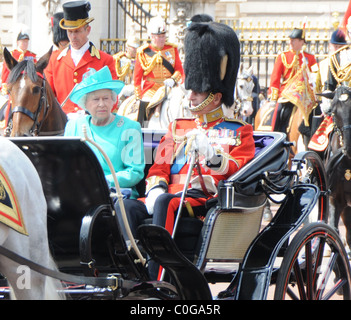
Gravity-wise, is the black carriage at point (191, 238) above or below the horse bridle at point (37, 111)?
below

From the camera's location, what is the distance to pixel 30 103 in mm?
5898

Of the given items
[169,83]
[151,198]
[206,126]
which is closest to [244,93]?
[169,83]

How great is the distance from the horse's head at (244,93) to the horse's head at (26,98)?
701cm

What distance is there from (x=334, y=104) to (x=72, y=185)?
313 centimetres

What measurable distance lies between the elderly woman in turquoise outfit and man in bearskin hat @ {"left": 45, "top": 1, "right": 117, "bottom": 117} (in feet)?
8.28

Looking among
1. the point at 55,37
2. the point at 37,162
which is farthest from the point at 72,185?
the point at 55,37

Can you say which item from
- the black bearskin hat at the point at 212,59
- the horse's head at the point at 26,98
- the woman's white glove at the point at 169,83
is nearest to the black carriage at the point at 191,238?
the black bearskin hat at the point at 212,59

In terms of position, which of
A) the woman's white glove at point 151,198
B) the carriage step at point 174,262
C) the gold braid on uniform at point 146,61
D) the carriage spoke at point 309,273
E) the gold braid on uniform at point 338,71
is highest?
the gold braid on uniform at point 338,71

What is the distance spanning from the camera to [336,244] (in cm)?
473

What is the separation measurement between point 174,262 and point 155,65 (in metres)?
7.90

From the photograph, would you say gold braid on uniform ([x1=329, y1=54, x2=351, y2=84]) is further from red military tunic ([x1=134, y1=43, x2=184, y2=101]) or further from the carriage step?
red military tunic ([x1=134, y1=43, x2=184, y2=101])

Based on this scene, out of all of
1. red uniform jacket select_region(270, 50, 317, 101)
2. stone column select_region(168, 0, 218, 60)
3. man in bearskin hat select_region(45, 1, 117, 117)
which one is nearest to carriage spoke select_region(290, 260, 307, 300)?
man in bearskin hat select_region(45, 1, 117, 117)

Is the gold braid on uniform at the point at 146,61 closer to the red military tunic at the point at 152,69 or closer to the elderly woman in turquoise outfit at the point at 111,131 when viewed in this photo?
the red military tunic at the point at 152,69

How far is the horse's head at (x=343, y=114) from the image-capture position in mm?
6434
